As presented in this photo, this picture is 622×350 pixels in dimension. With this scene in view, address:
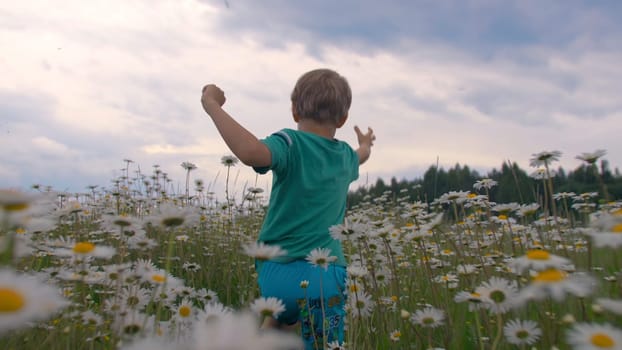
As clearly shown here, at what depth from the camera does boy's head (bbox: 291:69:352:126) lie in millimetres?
2918

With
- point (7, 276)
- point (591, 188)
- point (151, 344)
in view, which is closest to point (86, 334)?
point (7, 276)

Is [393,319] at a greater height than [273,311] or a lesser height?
lesser

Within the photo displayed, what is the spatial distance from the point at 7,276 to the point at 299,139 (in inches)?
79.2

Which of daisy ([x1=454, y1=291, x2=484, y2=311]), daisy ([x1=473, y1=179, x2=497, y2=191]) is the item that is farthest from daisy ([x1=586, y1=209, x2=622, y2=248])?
daisy ([x1=473, y1=179, x2=497, y2=191])

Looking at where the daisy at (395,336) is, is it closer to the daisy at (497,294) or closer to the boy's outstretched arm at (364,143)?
the daisy at (497,294)

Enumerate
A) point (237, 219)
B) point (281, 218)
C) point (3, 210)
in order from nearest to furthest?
point (3, 210) < point (281, 218) < point (237, 219)

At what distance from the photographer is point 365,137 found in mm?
3869

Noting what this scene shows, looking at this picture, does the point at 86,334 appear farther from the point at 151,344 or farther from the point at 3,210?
the point at 151,344

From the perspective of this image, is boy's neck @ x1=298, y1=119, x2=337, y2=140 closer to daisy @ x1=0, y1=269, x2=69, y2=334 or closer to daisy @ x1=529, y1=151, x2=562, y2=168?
daisy @ x1=529, y1=151, x2=562, y2=168

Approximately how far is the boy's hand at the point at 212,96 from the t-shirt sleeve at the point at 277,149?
0.31 m

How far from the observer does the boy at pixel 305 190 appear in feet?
8.14

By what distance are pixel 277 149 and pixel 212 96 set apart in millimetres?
429

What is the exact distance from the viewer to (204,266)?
14.3 ft

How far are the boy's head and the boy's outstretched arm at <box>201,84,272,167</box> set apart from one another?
1.88ft
